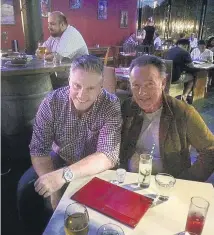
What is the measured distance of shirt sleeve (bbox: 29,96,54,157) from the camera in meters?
1.61

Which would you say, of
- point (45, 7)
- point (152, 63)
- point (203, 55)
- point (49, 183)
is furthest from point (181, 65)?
point (49, 183)

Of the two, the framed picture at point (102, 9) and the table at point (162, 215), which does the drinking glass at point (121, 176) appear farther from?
the framed picture at point (102, 9)

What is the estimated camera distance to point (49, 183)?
4.25 ft

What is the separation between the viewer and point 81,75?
1.52 metres

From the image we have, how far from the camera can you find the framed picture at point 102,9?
8156mm

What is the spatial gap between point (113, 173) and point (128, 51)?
7.79 m

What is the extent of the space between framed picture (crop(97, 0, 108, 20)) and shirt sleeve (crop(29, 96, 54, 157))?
24.0 feet

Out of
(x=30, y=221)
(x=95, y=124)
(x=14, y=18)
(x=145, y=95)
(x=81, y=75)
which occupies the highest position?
(x=14, y=18)

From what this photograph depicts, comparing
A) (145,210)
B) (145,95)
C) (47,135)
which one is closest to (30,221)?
(47,135)

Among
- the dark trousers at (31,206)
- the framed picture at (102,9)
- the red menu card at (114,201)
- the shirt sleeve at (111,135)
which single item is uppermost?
the framed picture at (102,9)

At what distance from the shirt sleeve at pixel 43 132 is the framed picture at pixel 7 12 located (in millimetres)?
4962

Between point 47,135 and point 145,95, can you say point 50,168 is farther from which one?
point 145,95

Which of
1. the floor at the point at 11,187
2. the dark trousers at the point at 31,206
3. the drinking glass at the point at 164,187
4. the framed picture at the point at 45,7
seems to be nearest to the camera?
the drinking glass at the point at 164,187

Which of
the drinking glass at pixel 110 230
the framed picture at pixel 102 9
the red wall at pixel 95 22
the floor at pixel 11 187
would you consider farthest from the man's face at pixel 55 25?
the framed picture at pixel 102 9
